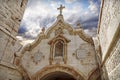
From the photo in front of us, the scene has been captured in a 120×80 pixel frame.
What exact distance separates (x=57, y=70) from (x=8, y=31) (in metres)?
4.50

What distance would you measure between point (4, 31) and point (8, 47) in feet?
3.50

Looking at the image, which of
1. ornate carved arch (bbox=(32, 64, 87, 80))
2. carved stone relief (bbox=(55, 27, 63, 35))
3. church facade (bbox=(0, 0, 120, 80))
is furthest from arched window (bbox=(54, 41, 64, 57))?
ornate carved arch (bbox=(32, 64, 87, 80))

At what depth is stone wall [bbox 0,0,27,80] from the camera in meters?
6.99

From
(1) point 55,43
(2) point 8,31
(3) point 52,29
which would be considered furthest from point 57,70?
(2) point 8,31

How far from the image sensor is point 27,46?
10.6 metres

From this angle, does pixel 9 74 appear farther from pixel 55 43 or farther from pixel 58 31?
pixel 58 31

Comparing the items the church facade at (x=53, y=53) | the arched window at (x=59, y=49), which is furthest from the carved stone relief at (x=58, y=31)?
the arched window at (x=59, y=49)

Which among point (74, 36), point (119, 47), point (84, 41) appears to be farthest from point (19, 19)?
point (119, 47)

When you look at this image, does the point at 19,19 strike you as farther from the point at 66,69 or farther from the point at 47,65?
the point at 66,69

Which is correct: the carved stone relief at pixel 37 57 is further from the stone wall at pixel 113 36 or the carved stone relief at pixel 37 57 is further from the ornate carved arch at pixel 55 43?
the stone wall at pixel 113 36

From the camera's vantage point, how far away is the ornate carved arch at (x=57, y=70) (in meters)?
8.54

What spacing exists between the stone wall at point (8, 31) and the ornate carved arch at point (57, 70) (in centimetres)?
184

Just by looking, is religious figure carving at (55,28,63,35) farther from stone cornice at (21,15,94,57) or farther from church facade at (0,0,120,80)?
A: stone cornice at (21,15,94,57)

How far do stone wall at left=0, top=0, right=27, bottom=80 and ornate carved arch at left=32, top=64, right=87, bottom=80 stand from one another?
1842mm
